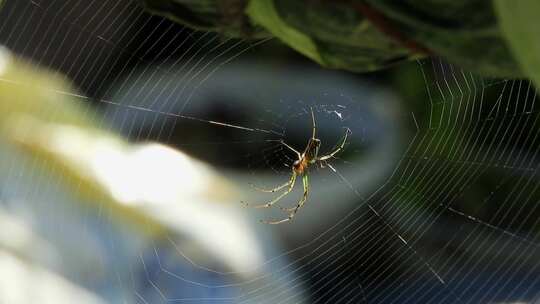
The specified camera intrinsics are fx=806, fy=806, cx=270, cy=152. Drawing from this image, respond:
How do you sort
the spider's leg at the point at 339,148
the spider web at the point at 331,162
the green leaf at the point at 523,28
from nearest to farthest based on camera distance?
the green leaf at the point at 523,28
the spider web at the point at 331,162
the spider's leg at the point at 339,148

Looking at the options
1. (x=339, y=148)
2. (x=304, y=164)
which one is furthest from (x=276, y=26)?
(x=339, y=148)

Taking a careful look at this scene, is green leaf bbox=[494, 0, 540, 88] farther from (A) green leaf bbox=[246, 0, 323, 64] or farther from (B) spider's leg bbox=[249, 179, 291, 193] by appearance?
(B) spider's leg bbox=[249, 179, 291, 193]

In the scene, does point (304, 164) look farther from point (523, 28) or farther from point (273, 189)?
point (523, 28)

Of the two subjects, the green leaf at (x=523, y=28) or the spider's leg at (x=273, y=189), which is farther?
the spider's leg at (x=273, y=189)

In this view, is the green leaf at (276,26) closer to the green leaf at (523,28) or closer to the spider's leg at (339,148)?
the green leaf at (523,28)

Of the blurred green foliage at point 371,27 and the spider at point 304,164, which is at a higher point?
the spider at point 304,164

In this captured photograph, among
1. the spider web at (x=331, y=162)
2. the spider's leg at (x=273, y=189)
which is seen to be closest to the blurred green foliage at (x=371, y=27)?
the spider web at (x=331, y=162)

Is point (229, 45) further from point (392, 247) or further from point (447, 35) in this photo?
point (447, 35)
